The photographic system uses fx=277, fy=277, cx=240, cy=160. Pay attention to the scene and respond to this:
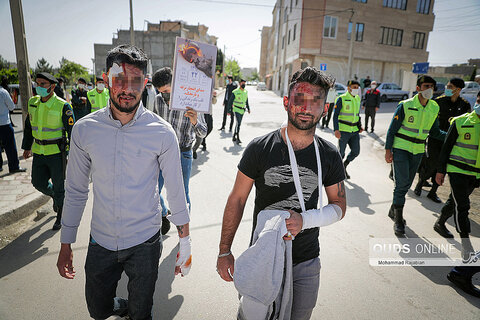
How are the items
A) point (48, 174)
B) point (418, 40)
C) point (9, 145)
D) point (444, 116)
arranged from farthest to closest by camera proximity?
point (418, 40) < point (9, 145) < point (444, 116) < point (48, 174)

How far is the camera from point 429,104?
430cm

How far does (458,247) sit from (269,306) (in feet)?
12.6

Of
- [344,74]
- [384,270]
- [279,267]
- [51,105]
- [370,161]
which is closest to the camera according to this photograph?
[279,267]

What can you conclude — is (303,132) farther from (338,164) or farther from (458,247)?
(458,247)

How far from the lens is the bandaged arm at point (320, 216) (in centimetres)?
167

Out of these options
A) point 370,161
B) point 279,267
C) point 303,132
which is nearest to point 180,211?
point 279,267

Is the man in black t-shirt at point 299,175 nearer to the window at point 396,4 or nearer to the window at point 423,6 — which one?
the window at point 396,4

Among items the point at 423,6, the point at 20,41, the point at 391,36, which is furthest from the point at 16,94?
the point at 423,6

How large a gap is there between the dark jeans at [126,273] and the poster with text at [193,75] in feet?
4.71

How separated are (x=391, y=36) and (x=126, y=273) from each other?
40.3 m

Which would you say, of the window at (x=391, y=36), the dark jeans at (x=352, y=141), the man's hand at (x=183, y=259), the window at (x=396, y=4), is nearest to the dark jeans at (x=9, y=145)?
the man's hand at (x=183, y=259)

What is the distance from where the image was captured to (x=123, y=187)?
5.98 feet

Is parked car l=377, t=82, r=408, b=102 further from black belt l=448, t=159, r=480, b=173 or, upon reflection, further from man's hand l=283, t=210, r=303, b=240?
man's hand l=283, t=210, r=303, b=240

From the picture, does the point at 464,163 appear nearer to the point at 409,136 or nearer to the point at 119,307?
the point at 409,136
